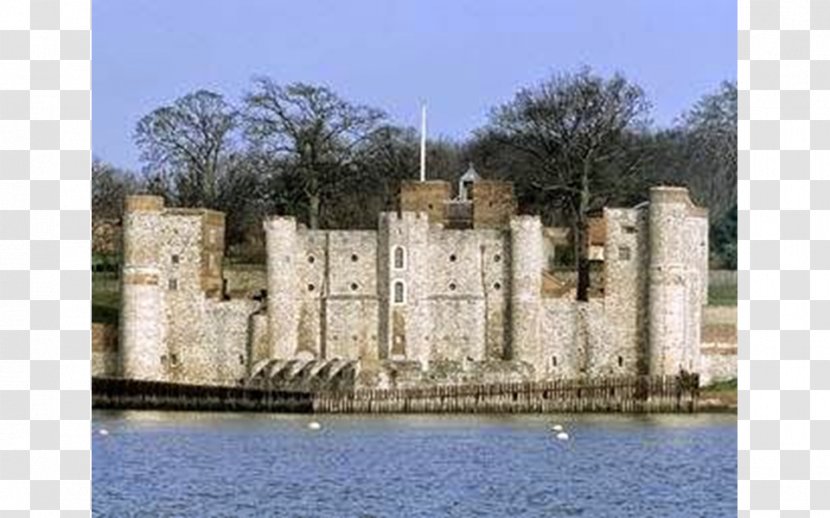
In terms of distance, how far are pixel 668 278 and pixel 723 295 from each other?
17.5 metres

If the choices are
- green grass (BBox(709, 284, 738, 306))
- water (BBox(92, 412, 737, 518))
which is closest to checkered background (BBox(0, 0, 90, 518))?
water (BBox(92, 412, 737, 518))

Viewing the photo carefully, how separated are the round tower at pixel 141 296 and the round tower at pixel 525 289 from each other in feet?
32.1

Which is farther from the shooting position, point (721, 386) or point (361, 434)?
point (721, 386)

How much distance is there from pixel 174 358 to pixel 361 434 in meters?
14.0

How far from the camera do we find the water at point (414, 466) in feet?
140

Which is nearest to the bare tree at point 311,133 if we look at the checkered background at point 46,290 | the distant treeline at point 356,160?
the distant treeline at point 356,160

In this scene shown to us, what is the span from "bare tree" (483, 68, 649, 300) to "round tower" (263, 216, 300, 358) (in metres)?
16.0

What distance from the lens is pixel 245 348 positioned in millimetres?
74812

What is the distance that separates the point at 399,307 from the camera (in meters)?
74.0

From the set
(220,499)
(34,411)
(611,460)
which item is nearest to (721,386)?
(611,460)

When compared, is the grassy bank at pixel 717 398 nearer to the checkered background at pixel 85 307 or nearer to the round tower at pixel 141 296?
the round tower at pixel 141 296

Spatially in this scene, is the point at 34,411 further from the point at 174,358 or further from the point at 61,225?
the point at 174,358

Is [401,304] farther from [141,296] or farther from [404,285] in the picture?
[141,296]

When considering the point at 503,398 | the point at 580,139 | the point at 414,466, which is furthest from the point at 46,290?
the point at 580,139
